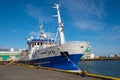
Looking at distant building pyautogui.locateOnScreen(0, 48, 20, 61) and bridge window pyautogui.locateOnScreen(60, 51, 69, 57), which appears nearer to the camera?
bridge window pyautogui.locateOnScreen(60, 51, 69, 57)

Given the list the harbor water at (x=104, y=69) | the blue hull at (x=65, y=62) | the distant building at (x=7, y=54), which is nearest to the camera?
the blue hull at (x=65, y=62)

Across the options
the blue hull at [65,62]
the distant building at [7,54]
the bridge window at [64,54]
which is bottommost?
the blue hull at [65,62]

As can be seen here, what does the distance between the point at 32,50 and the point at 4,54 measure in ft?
206

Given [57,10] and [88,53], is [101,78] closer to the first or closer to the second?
[57,10]

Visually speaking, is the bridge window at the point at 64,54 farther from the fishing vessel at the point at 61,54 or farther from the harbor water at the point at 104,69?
the harbor water at the point at 104,69

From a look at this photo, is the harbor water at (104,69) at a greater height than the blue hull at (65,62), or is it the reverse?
the blue hull at (65,62)

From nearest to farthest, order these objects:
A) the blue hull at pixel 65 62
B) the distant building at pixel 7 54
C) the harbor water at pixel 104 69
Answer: the blue hull at pixel 65 62 < the harbor water at pixel 104 69 < the distant building at pixel 7 54

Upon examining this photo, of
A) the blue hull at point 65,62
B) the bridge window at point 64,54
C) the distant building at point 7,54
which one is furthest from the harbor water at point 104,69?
the distant building at point 7,54

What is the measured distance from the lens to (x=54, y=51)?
102 ft

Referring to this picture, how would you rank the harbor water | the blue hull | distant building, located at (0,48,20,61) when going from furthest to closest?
distant building, located at (0,48,20,61), the harbor water, the blue hull

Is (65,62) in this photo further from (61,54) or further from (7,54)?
(7,54)

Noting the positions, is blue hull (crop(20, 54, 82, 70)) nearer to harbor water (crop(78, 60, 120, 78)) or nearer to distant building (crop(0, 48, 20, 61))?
harbor water (crop(78, 60, 120, 78))

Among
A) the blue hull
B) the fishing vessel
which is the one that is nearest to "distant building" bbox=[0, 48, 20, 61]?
the fishing vessel

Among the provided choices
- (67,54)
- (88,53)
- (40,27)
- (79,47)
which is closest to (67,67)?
(67,54)
